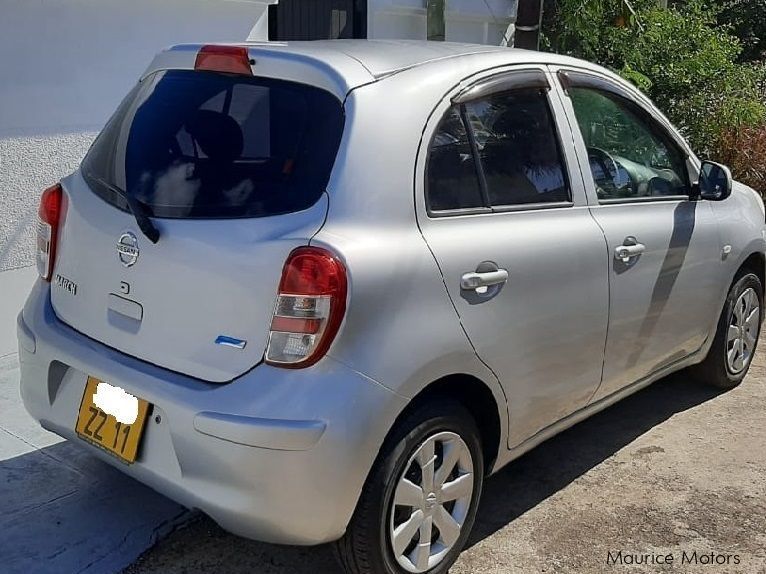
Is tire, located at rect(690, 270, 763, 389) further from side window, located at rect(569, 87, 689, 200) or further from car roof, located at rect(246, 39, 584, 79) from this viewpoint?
car roof, located at rect(246, 39, 584, 79)

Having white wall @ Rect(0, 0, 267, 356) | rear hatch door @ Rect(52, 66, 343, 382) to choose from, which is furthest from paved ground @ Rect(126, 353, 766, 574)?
white wall @ Rect(0, 0, 267, 356)

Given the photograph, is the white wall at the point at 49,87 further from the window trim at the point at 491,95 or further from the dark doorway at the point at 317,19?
the window trim at the point at 491,95

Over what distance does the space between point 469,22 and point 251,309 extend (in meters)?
7.23

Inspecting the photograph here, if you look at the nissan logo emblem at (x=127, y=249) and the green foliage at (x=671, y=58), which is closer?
the nissan logo emblem at (x=127, y=249)

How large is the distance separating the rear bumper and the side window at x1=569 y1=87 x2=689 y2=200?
1.58m

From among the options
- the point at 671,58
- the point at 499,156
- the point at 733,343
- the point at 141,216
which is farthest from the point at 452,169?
the point at 671,58

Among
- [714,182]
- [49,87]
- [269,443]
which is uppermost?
[49,87]

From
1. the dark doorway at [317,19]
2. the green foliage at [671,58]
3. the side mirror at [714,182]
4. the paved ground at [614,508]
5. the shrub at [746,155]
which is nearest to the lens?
the paved ground at [614,508]

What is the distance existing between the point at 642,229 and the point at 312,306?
1.83 meters

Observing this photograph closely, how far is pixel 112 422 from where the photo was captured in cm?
275

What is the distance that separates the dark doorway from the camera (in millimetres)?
7168

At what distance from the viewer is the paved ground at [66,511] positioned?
306 centimetres

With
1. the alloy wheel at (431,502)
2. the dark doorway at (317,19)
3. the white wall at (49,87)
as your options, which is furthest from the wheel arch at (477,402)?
the dark doorway at (317,19)

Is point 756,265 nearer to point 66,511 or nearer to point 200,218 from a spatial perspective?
point 200,218
